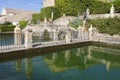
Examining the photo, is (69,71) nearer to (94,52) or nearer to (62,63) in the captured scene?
(62,63)

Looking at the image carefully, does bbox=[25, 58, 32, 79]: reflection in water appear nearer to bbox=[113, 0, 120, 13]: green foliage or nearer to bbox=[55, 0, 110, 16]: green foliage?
bbox=[113, 0, 120, 13]: green foliage

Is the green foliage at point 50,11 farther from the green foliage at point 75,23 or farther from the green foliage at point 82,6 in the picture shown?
the green foliage at point 75,23

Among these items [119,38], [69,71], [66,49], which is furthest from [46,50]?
[119,38]

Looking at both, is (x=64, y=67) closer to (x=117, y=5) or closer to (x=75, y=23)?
(x=75, y=23)

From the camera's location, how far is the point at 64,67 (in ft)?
41.2

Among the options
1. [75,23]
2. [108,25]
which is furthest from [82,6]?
[108,25]

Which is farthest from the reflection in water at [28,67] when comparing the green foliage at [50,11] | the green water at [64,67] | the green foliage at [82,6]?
the green foliage at [50,11]

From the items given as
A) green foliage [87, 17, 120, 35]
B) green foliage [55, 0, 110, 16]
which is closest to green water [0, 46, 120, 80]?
green foliage [87, 17, 120, 35]

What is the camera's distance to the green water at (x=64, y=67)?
1037 cm

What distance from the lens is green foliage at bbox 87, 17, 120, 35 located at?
2480 cm

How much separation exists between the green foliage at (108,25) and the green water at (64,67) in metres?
8.62

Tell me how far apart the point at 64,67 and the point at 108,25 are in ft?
50.0

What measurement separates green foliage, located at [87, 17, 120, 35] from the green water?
28.3ft

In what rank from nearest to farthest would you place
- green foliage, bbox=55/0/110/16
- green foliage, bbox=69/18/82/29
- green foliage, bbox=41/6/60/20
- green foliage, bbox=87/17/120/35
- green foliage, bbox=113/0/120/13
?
green foliage, bbox=87/17/120/35, green foliage, bbox=69/18/82/29, green foliage, bbox=113/0/120/13, green foliage, bbox=55/0/110/16, green foliage, bbox=41/6/60/20
